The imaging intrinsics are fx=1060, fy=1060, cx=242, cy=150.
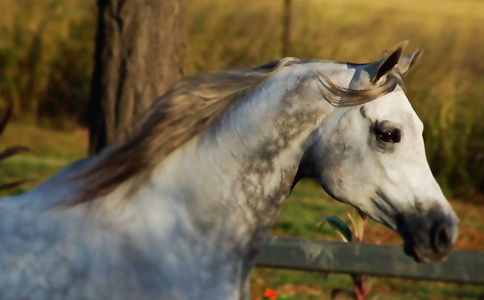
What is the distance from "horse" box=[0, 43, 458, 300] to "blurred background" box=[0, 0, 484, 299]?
20.6 feet

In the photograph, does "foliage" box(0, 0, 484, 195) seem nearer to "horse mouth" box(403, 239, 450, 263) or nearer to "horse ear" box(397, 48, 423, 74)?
→ "horse ear" box(397, 48, 423, 74)

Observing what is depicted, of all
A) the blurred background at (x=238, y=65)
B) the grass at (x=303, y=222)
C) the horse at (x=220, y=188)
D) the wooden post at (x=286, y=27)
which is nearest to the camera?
the horse at (x=220, y=188)

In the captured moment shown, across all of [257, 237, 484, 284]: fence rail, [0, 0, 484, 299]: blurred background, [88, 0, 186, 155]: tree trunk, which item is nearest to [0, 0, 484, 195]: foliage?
[0, 0, 484, 299]: blurred background

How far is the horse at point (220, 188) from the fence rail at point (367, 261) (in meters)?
1.66

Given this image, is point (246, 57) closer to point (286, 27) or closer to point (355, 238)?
point (286, 27)

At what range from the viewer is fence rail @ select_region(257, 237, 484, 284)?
468 cm

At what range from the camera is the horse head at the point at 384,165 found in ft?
9.93

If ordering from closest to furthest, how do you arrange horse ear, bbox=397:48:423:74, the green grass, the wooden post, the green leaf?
horse ear, bbox=397:48:423:74
the green leaf
the green grass
the wooden post

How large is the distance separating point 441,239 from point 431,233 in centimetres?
3

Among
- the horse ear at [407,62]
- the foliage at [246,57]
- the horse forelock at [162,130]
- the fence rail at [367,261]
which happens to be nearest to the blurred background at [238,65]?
the foliage at [246,57]

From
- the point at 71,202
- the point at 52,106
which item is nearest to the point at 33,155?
the point at 52,106

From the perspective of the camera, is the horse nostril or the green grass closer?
the horse nostril

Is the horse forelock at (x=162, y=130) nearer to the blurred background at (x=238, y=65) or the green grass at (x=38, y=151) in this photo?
the blurred background at (x=238, y=65)

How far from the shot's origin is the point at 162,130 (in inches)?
122
